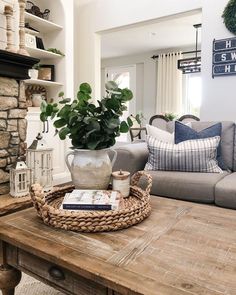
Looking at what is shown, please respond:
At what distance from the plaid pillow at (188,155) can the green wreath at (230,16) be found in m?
1.65

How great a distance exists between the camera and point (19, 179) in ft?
A: 5.99

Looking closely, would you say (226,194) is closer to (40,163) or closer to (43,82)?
(40,163)

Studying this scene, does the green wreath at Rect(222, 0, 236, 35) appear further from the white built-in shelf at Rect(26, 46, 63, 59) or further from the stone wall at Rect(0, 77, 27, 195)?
the stone wall at Rect(0, 77, 27, 195)

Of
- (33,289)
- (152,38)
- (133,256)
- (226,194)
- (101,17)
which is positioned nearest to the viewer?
(133,256)

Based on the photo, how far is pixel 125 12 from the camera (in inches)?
164

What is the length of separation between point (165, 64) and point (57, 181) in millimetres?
4684

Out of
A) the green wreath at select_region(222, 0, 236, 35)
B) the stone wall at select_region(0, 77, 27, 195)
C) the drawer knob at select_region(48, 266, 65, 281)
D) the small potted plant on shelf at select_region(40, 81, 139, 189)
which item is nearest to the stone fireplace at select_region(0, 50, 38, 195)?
the stone wall at select_region(0, 77, 27, 195)

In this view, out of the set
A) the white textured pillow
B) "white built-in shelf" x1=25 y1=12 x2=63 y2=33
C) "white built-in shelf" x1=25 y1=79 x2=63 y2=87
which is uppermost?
"white built-in shelf" x1=25 y1=12 x2=63 y2=33

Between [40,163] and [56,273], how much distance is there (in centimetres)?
101

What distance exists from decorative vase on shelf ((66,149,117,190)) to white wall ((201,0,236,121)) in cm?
255

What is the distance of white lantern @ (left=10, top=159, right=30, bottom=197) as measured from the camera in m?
1.80

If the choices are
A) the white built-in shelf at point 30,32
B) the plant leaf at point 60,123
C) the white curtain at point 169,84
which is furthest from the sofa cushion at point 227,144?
the white curtain at point 169,84

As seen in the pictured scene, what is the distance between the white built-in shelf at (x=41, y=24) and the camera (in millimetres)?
3728

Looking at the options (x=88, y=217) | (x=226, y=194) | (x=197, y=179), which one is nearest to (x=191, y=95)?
(x=197, y=179)
